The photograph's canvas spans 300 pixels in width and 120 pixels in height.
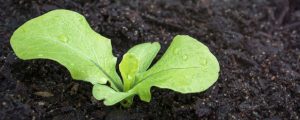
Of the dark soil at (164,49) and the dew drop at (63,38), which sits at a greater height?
the dew drop at (63,38)

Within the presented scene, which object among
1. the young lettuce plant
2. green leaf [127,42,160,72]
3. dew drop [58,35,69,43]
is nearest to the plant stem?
the young lettuce plant

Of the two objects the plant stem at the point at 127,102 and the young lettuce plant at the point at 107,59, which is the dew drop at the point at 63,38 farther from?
the plant stem at the point at 127,102

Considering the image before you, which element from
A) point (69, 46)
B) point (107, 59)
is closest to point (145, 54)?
point (107, 59)

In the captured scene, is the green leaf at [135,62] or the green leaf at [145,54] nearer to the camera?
the green leaf at [135,62]

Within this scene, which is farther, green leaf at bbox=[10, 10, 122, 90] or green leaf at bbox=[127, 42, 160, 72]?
green leaf at bbox=[127, 42, 160, 72]

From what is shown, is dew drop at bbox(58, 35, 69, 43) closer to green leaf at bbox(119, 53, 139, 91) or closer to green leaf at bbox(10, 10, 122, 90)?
green leaf at bbox(10, 10, 122, 90)

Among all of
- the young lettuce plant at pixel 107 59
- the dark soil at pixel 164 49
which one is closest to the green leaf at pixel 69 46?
the young lettuce plant at pixel 107 59
